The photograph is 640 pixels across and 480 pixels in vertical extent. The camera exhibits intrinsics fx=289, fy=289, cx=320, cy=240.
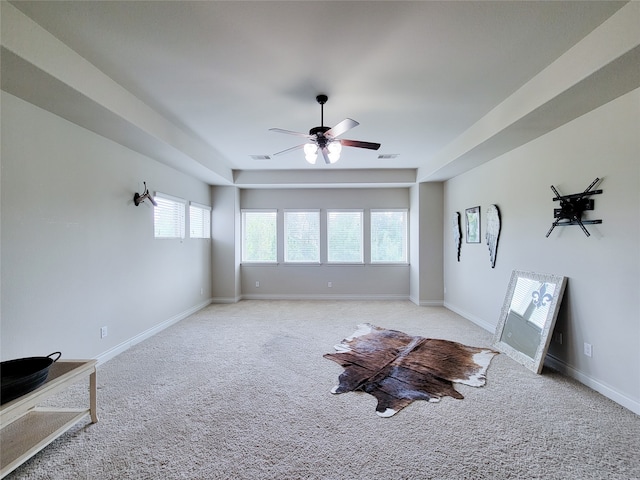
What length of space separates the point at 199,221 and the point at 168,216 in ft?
3.67

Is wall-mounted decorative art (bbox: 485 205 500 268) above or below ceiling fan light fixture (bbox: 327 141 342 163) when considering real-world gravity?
below

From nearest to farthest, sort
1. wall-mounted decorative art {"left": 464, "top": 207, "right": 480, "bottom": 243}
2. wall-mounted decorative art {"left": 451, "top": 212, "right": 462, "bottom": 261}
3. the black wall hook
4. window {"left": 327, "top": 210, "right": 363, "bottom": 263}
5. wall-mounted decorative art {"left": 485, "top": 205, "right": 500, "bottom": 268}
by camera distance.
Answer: the black wall hook, wall-mounted decorative art {"left": 485, "top": 205, "right": 500, "bottom": 268}, wall-mounted decorative art {"left": 464, "top": 207, "right": 480, "bottom": 243}, wall-mounted decorative art {"left": 451, "top": 212, "right": 462, "bottom": 261}, window {"left": 327, "top": 210, "right": 363, "bottom": 263}

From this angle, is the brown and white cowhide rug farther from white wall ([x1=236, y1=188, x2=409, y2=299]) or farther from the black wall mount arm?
white wall ([x1=236, y1=188, x2=409, y2=299])

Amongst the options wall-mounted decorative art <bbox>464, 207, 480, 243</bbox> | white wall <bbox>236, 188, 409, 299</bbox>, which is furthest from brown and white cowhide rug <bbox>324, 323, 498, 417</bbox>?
white wall <bbox>236, 188, 409, 299</bbox>

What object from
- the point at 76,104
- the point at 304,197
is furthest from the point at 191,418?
the point at 304,197

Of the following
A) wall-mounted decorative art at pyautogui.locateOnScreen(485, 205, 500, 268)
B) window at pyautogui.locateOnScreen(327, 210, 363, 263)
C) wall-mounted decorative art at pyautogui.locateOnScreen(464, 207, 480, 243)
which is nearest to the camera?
wall-mounted decorative art at pyautogui.locateOnScreen(485, 205, 500, 268)

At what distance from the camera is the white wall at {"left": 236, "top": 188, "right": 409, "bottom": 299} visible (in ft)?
21.9

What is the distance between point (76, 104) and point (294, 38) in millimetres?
2010

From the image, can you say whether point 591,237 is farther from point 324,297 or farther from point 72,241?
point 72,241

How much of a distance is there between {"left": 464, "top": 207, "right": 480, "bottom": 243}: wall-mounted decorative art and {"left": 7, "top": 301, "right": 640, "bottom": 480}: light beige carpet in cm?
215

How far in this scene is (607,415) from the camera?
7.44 ft

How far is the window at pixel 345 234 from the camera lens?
22.2 ft

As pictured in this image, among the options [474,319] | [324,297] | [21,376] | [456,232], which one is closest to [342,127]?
[21,376]

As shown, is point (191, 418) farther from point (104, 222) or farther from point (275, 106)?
point (275, 106)
